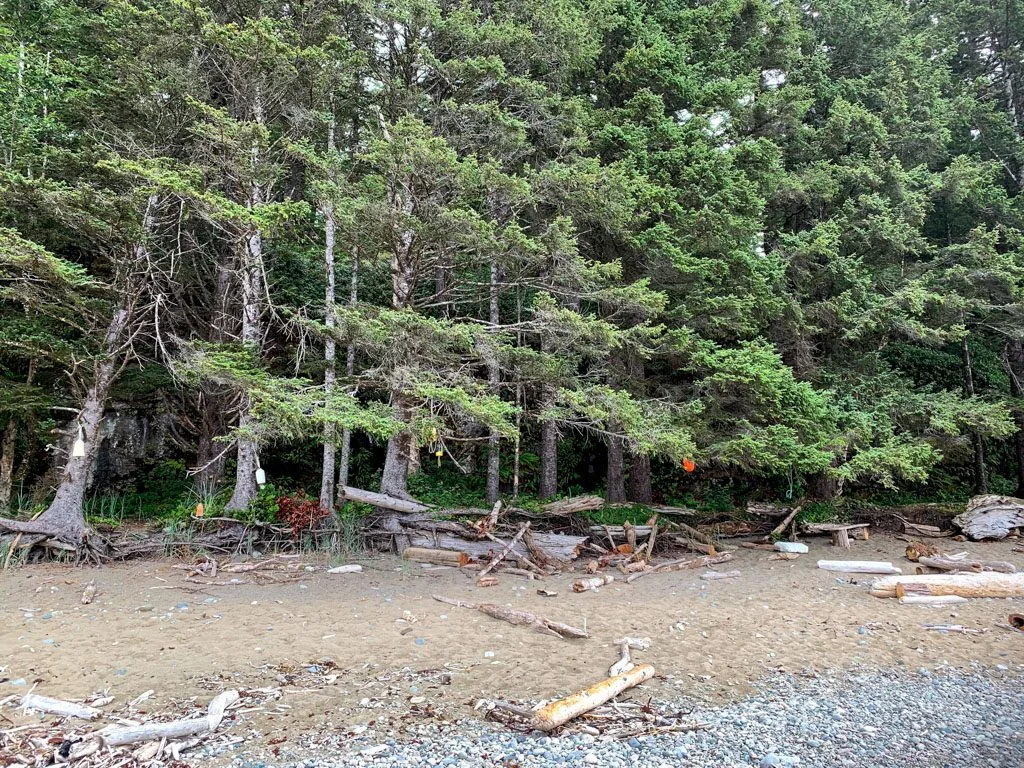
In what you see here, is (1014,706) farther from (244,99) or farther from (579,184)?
(244,99)

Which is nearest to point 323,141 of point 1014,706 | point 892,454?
point 892,454

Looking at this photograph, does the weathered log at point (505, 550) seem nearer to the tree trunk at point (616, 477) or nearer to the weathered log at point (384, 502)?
the weathered log at point (384, 502)

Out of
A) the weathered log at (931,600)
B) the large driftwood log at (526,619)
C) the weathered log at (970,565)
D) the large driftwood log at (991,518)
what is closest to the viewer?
the large driftwood log at (526,619)

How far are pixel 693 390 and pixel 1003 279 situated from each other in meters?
6.66

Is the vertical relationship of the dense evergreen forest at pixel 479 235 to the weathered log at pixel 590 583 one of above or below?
above

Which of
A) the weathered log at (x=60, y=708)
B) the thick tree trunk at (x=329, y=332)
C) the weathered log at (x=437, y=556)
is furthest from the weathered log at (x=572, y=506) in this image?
the weathered log at (x=60, y=708)

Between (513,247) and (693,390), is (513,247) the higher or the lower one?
the higher one

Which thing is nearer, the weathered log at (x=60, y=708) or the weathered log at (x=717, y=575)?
the weathered log at (x=60, y=708)

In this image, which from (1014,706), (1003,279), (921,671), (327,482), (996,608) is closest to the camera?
(1014,706)

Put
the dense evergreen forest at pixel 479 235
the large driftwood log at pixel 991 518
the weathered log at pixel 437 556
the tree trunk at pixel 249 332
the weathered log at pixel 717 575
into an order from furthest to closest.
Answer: the large driftwood log at pixel 991 518 → the tree trunk at pixel 249 332 → the weathered log at pixel 437 556 → the weathered log at pixel 717 575 → the dense evergreen forest at pixel 479 235

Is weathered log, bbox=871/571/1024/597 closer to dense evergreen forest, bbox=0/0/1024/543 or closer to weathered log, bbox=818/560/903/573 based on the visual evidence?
weathered log, bbox=818/560/903/573

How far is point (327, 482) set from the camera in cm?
959

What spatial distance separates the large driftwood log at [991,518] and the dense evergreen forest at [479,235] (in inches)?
60.2

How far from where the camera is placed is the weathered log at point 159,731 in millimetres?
3221
